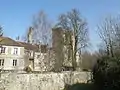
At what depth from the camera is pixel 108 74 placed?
59.2 feet

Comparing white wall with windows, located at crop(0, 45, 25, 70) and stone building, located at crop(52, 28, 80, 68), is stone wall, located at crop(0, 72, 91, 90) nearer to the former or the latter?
stone building, located at crop(52, 28, 80, 68)

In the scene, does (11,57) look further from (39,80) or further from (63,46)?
(39,80)

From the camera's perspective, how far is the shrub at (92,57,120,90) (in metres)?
17.1

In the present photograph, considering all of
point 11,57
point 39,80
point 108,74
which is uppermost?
point 11,57

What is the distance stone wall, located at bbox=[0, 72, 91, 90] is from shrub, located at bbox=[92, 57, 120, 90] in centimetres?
570

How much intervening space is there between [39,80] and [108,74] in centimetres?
834

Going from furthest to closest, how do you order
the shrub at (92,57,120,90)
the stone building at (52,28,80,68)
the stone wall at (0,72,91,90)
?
the stone building at (52,28,80,68) → the stone wall at (0,72,91,90) → the shrub at (92,57,120,90)

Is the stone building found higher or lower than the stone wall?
higher

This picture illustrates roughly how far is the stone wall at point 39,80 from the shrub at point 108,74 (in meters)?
5.70

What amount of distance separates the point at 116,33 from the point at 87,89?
8432 millimetres

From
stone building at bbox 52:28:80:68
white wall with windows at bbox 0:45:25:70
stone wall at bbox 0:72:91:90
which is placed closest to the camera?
stone wall at bbox 0:72:91:90

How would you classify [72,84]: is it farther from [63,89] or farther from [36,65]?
[36,65]

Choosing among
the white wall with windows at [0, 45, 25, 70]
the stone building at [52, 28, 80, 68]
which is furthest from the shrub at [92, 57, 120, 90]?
the white wall with windows at [0, 45, 25, 70]

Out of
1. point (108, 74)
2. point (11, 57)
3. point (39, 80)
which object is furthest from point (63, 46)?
point (108, 74)
